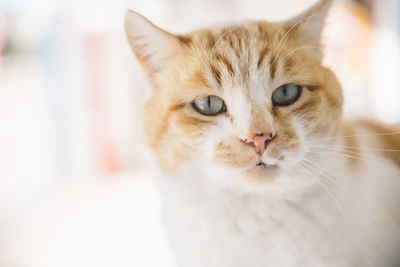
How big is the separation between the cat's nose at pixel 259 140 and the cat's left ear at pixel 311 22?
1.03 ft

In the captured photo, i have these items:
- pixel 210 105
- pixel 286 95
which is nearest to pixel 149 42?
pixel 210 105

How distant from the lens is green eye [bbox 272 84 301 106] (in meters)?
0.79

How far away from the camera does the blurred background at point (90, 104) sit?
132 centimetres

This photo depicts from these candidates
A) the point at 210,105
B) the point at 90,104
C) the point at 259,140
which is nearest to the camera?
the point at 259,140

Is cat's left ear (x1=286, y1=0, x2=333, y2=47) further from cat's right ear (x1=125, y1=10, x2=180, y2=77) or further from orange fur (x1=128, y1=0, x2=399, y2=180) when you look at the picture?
cat's right ear (x1=125, y1=10, x2=180, y2=77)

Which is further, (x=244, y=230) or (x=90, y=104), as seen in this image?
(x=90, y=104)

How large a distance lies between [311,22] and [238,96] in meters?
0.32

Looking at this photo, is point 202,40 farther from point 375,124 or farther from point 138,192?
point 138,192

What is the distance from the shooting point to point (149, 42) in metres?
0.84

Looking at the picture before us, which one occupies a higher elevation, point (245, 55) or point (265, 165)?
point (245, 55)

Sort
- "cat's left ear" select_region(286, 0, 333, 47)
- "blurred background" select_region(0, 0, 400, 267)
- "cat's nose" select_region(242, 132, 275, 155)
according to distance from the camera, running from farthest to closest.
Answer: "blurred background" select_region(0, 0, 400, 267), "cat's left ear" select_region(286, 0, 333, 47), "cat's nose" select_region(242, 132, 275, 155)

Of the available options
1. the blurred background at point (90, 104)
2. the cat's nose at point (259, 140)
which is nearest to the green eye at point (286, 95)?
the cat's nose at point (259, 140)

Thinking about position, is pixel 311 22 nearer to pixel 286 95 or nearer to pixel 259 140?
pixel 286 95

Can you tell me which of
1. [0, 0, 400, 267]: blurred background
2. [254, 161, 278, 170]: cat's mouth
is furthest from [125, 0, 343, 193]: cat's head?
[0, 0, 400, 267]: blurred background
